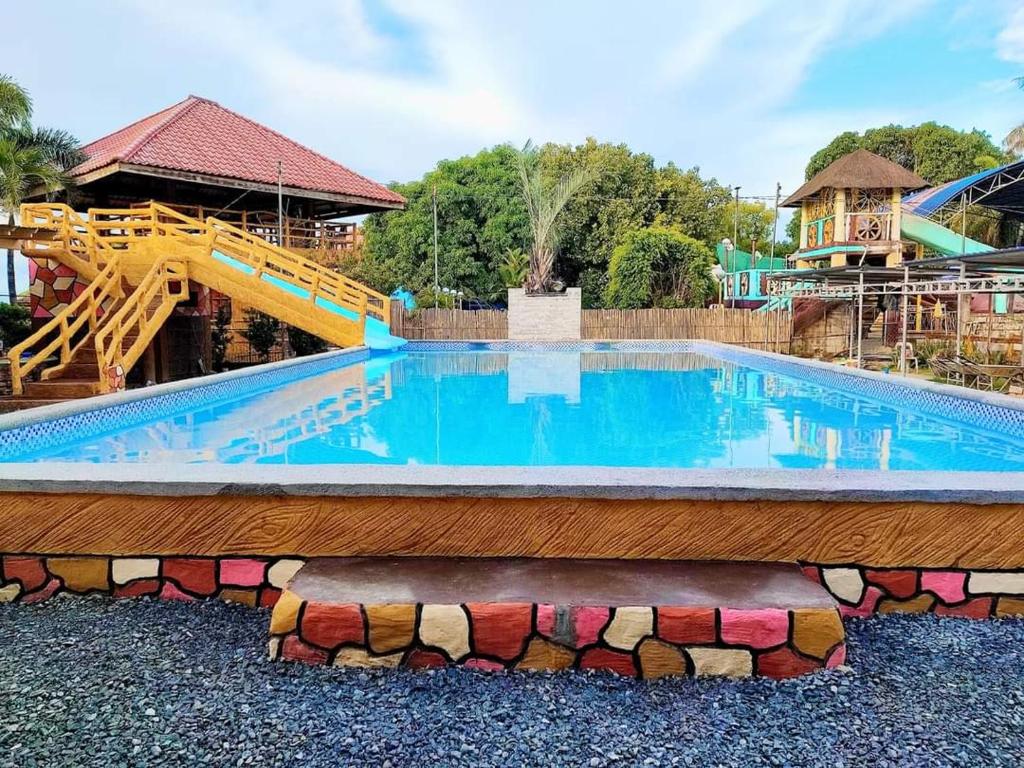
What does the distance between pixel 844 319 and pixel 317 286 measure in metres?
13.6

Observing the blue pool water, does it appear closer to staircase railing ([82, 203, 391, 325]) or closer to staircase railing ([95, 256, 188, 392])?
staircase railing ([95, 256, 188, 392])

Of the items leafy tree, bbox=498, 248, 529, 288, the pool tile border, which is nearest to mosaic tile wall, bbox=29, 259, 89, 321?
Answer: the pool tile border

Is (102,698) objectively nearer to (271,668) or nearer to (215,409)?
(271,668)

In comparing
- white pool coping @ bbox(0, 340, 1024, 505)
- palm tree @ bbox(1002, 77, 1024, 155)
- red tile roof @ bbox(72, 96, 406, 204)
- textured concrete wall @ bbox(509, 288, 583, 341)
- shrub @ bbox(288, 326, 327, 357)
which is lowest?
white pool coping @ bbox(0, 340, 1024, 505)

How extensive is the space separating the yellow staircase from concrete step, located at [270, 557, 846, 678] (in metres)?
7.32

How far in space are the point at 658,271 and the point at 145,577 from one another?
20.6m

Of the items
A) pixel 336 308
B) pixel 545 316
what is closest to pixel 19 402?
pixel 336 308

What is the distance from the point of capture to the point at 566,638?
2.29 m

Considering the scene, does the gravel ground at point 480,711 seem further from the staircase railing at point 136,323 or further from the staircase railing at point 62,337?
the staircase railing at point 62,337

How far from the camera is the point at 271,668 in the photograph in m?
2.29

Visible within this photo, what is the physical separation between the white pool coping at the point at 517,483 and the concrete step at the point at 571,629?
14.6 inches

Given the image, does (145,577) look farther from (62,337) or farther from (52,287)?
(52,287)

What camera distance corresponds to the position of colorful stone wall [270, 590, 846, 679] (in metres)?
2.25

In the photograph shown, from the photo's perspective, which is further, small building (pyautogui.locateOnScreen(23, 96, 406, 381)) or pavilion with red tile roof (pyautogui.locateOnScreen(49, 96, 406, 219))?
Answer: pavilion with red tile roof (pyautogui.locateOnScreen(49, 96, 406, 219))
